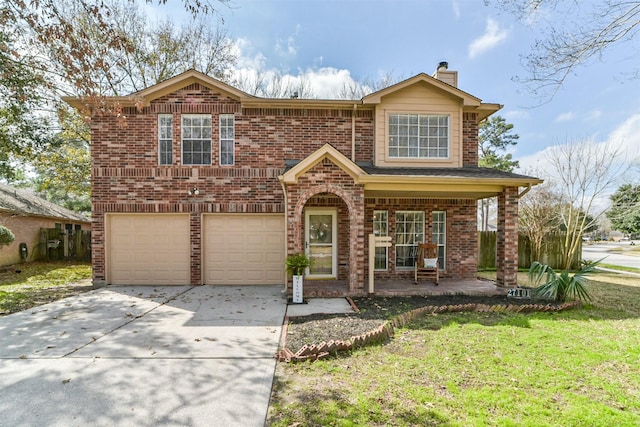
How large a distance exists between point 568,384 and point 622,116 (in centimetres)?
1426

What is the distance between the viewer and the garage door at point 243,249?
367 inches

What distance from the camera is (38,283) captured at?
981cm

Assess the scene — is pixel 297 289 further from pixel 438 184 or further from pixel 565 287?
pixel 565 287

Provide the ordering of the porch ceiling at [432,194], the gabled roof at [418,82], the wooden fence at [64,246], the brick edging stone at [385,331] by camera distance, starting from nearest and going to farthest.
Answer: the brick edging stone at [385,331] < the porch ceiling at [432,194] < the gabled roof at [418,82] < the wooden fence at [64,246]

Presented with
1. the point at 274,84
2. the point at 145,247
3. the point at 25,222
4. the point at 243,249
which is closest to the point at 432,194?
the point at 243,249

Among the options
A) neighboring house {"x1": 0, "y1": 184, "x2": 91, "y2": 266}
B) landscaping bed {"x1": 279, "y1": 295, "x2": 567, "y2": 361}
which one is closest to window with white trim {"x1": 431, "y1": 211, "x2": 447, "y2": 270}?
landscaping bed {"x1": 279, "y1": 295, "x2": 567, "y2": 361}

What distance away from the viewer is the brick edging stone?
420 centimetres

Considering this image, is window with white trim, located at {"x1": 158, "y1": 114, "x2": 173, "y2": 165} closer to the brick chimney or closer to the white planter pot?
the white planter pot

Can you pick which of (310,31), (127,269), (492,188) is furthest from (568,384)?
(310,31)

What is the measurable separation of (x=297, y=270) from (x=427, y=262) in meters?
4.04

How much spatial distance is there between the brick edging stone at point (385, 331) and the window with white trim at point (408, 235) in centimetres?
321

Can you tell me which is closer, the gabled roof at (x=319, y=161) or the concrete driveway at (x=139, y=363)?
the concrete driveway at (x=139, y=363)

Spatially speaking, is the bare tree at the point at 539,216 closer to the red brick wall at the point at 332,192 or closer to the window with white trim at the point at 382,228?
the window with white trim at the point at 382,228

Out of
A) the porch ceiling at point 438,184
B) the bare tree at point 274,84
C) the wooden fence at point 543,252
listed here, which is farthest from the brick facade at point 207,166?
the bare tree at point 274,84
